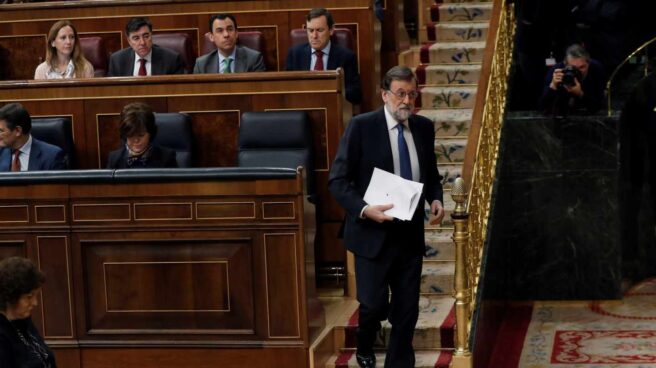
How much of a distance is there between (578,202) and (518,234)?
0.39 meters

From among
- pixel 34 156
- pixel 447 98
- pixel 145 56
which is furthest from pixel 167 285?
pixel 447 98

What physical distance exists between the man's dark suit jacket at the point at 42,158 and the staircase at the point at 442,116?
1433mm

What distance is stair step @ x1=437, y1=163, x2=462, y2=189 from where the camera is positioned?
6.97 metres

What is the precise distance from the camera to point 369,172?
200 inches

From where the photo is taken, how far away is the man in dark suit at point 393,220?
5.00 m

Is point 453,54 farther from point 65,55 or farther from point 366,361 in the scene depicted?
point 366,361

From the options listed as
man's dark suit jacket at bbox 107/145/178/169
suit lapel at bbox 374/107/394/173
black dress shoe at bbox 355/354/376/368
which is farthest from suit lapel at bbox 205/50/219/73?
black dress shoe at bbox 355/354/376/368

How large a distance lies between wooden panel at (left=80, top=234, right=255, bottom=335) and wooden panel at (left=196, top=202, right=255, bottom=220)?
0.09m

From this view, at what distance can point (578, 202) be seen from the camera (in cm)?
739

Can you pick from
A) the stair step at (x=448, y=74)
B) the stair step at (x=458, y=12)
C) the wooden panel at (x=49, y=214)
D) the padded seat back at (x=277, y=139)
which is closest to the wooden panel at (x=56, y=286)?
the wooden panel at (x=49, y=214)

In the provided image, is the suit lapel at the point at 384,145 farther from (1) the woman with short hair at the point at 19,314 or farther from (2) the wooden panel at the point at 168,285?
(1) the woman with short hair at the point at 19,314

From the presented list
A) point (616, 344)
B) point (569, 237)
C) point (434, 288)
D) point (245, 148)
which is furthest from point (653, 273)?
point (245, 148)

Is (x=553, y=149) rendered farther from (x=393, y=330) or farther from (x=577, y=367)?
(x=393, y=330)

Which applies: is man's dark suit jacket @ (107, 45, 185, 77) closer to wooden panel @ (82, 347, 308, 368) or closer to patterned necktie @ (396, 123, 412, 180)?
wooden panel @ (82, 347, 308, 368)
